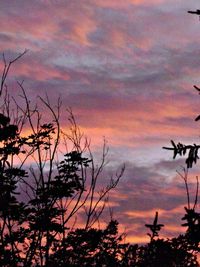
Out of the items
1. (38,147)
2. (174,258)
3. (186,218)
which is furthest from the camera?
(174,258)

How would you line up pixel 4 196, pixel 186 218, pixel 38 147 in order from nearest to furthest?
1. pixel 186 218
2. pixel 4 196
3. pixel 38 147

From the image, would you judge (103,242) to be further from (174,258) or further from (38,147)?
(38,147)

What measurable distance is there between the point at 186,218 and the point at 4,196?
1075cm

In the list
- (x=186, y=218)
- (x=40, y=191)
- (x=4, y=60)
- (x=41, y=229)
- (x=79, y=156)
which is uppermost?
(x=4, y=60)

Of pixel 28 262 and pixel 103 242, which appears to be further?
pixel 103 242

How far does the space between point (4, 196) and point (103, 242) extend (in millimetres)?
8439

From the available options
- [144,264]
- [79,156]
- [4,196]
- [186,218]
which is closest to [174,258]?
[144,264]

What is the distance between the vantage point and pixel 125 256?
1018 inches

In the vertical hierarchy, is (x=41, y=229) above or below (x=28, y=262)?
above

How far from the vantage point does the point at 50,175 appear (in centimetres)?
1842

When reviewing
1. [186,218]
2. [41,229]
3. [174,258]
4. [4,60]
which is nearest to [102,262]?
[174,258]

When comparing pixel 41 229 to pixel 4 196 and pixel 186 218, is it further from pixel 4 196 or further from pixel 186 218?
pixel 186 218

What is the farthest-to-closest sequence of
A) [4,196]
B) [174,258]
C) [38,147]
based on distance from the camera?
1. [174,258]
2. [38,147]
3. [4,196]

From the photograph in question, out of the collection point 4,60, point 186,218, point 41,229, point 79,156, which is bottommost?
point 186,218
